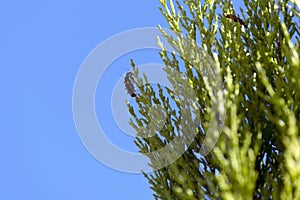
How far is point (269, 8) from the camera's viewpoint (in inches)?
241

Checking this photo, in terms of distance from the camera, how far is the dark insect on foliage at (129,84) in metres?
6.46

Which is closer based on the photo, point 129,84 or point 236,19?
point 236,19

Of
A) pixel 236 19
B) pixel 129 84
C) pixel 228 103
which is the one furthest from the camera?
pixel 129 84

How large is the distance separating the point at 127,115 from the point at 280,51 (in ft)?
7.34

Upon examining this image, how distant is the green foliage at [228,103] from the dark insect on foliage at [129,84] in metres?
0.13

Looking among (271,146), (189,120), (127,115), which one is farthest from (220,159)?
(127,115)

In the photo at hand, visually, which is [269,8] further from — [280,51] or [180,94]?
[180,94]

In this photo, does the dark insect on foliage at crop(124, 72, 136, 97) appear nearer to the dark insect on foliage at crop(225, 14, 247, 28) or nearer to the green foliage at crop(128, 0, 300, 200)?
the green foliage at crop(128, 0, 300, 200)

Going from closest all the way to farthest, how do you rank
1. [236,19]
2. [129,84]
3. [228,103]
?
[228,103], [236,19], [129,84]

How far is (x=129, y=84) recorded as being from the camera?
652 centimetres

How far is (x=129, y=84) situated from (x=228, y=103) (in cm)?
261

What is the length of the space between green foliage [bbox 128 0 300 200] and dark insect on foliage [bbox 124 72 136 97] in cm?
13

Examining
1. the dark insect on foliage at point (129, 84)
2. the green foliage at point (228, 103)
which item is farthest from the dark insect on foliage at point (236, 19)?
the dark insect on foliage at point (129, 84)

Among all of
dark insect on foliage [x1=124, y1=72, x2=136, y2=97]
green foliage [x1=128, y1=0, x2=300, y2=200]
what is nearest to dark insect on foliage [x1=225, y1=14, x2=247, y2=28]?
green foliage [x1=128, y1=0, x2=300, y2=200]
